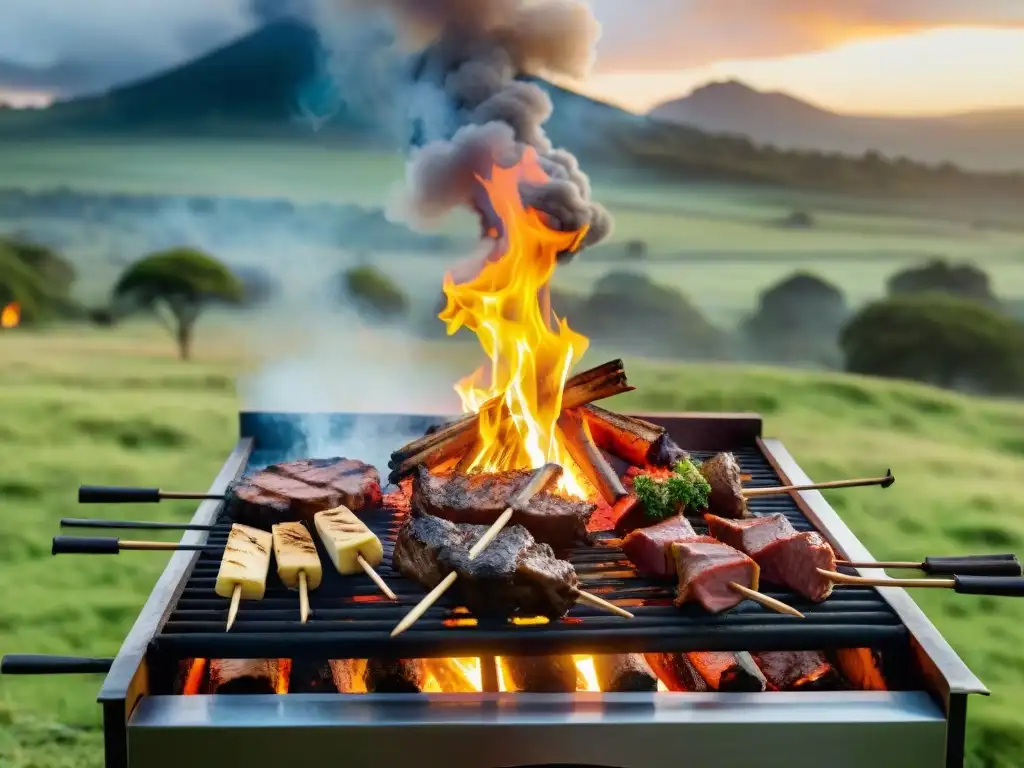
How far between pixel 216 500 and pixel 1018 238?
9.60 meters

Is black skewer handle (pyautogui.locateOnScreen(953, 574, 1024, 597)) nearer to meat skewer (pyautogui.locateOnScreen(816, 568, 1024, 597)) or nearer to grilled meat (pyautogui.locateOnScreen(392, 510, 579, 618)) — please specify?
meat skewer (pyautogui.locateOnScreen(816, 568, 1024, 597))

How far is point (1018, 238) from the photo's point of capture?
421 inches

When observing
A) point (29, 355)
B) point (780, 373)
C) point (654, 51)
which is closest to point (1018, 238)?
point (780, 373)

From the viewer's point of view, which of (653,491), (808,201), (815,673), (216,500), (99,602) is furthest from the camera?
(808,201)

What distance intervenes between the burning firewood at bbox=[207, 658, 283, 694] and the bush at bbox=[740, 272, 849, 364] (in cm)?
865

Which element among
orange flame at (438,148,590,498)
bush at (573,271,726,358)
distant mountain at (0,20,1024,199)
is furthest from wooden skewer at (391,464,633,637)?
distant mountain at (0,20,1024,199)

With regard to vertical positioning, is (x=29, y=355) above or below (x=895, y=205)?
below

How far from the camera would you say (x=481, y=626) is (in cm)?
308

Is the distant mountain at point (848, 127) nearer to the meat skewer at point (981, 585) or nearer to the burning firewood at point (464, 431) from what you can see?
the burning firewood at point (464, 431)

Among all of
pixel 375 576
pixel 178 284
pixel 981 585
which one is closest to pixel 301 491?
pixel 375 576

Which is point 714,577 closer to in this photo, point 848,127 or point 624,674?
point 624,674

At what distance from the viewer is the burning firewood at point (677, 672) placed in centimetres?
327

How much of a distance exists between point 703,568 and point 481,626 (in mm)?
751

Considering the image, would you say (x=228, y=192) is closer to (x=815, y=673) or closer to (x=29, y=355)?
(x=29, y=355)
